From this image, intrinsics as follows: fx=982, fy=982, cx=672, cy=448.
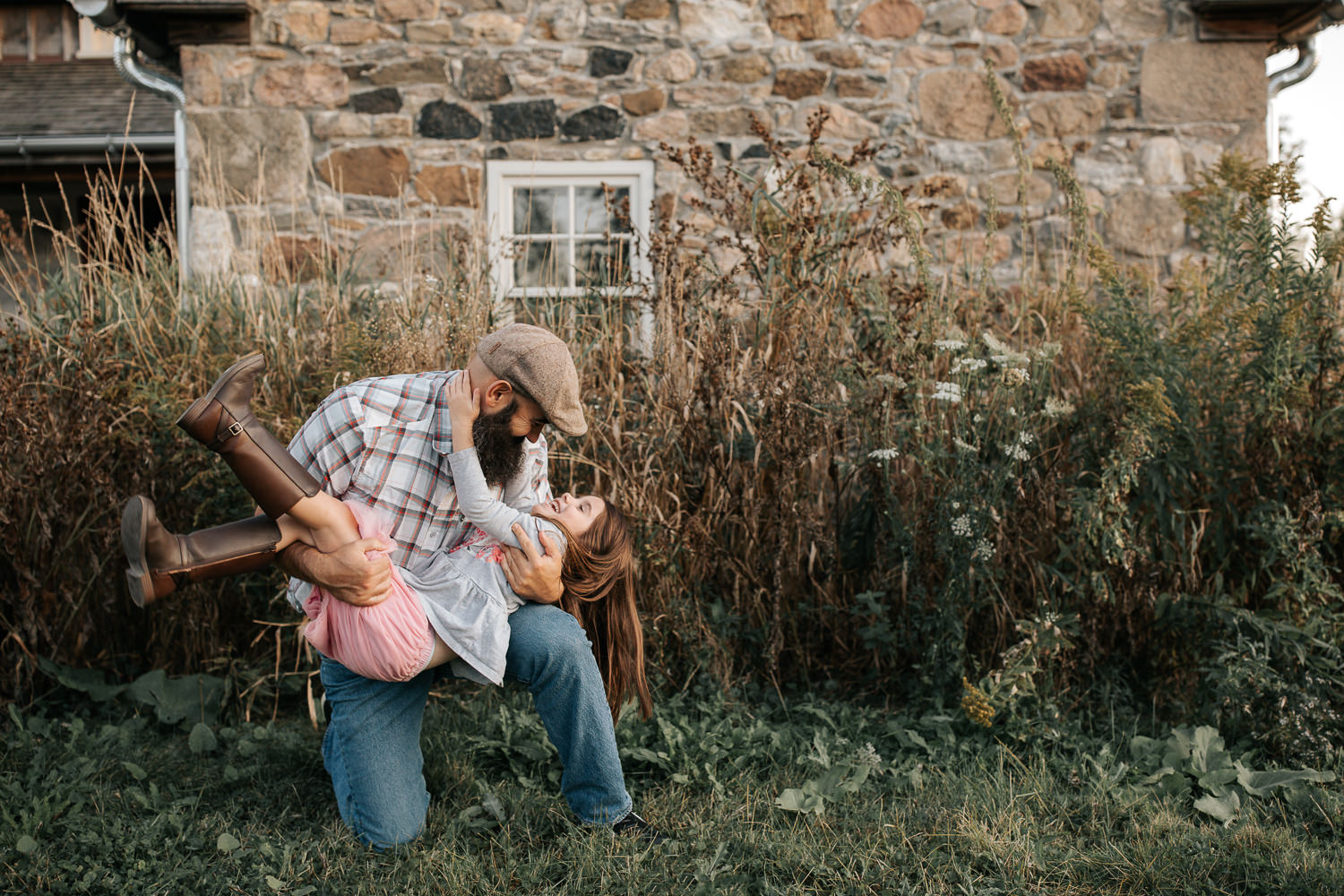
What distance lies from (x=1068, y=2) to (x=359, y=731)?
5482 millimetres

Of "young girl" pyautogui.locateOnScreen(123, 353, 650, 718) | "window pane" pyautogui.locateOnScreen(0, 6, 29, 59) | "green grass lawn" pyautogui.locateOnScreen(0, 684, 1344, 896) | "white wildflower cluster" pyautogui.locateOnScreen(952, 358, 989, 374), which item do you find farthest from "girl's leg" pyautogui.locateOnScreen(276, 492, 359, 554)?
"window pane" pyautogui.locateOnScreen(0, 6, 29, 59)

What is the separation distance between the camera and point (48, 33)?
977cm

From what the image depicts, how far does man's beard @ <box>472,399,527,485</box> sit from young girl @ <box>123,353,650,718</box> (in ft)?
0.15

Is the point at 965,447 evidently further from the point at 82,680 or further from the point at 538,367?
the point at 82,680

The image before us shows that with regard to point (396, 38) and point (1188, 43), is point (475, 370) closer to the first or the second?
point (396, 38)

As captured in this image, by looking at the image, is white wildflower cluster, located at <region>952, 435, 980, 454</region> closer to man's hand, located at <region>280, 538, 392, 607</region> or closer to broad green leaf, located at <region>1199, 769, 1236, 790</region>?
broad green leaf, located at <region>1199, 769, 1236, 790</region>

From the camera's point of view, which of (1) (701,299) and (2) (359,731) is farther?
(1) (701,299)

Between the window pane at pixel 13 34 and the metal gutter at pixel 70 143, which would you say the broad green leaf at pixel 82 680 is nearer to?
the metal gutter at pixel 70 143

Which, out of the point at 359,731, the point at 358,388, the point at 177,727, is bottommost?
the point at 177,727

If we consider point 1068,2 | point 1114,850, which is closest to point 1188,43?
point 1068,2

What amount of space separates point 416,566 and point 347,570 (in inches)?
11.3

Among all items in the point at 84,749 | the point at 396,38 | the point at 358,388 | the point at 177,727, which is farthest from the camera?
the point at 396,38

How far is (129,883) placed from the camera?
2205 mm

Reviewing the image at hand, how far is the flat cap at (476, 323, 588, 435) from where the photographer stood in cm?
221
